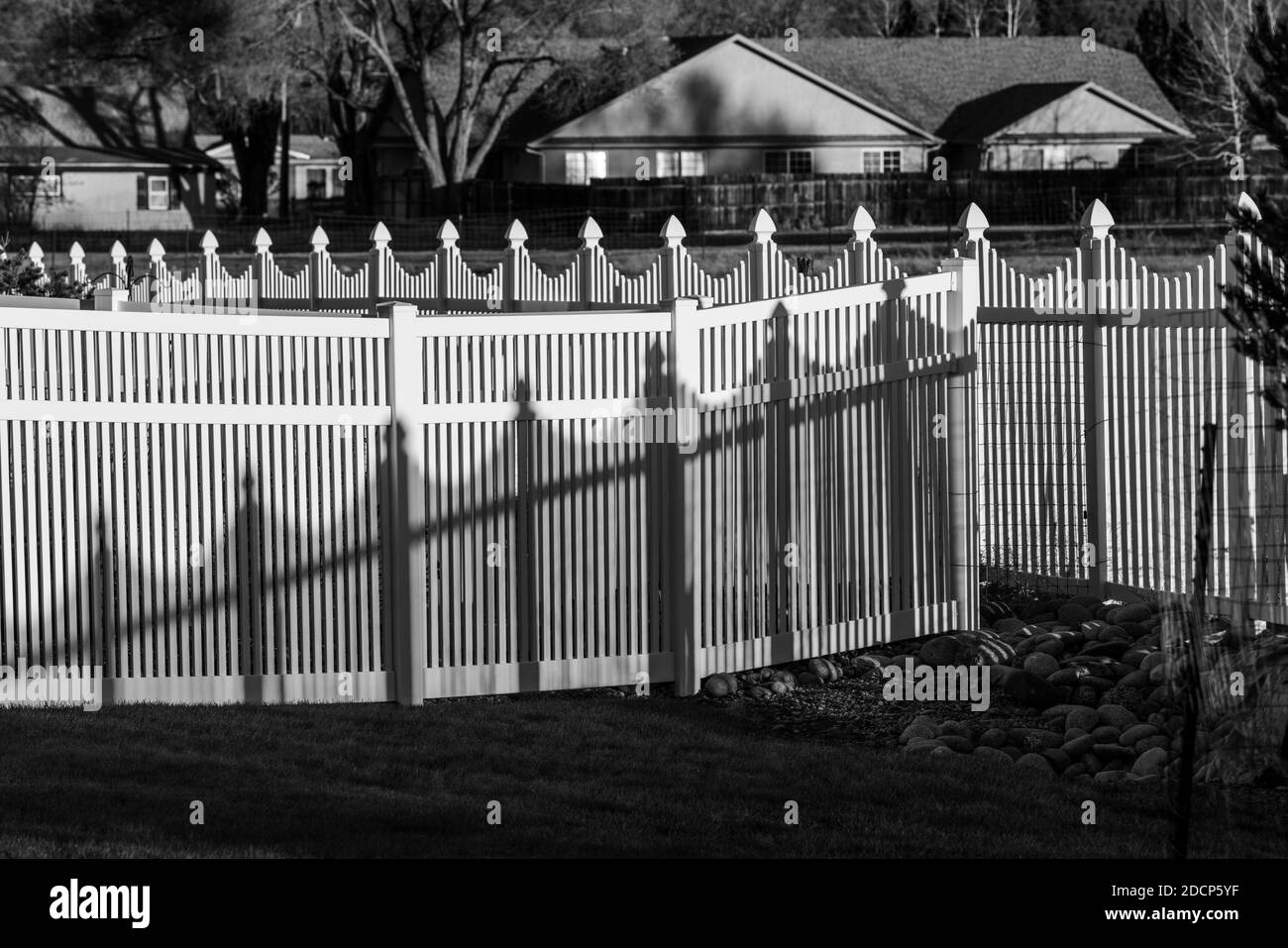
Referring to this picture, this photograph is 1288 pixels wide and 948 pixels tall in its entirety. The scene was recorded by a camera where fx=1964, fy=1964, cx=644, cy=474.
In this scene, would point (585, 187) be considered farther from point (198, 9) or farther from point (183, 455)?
point (183, 455)

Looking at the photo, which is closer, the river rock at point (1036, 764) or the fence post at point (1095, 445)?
the river rock at point (1036, 764)

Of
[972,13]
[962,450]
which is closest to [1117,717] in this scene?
[962,450]

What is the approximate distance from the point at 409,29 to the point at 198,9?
633cm

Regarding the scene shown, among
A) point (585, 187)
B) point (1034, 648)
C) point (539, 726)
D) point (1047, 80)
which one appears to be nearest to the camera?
point (539, 726)

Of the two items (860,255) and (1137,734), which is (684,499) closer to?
(1137,734)

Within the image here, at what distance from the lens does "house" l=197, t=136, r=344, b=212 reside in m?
86.4

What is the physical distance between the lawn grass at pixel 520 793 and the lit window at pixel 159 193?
207 ft

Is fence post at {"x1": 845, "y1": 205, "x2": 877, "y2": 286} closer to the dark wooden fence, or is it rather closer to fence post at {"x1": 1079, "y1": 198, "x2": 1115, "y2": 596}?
fence post at {"x1": 1079, "y1": 198, "x2": 1115, "y2": 596}

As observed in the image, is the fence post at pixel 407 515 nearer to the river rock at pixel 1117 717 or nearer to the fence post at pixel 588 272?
the river rock at pixel 1117 717

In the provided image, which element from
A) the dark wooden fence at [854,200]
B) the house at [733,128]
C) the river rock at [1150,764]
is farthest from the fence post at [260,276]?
the house at [733,128]

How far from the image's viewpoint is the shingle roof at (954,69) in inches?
2456

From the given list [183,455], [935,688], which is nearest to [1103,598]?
[935,688]

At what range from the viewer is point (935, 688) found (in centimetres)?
880

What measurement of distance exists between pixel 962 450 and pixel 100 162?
60942 millimetres
